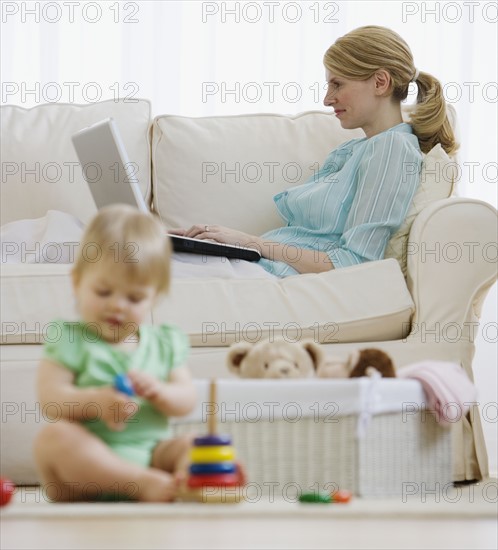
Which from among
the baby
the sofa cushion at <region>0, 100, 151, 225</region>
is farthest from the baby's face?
the sofa cushion at <region>0, 100, 151, 225</region>

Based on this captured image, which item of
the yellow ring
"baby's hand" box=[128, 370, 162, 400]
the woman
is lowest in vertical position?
Answer: the yellow ring

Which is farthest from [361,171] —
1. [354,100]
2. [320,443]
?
[320,443]

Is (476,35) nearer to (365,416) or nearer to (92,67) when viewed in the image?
(92,67)

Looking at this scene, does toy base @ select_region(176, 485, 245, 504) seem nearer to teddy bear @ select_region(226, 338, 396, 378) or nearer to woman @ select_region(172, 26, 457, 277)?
teddy bear @ select_region(226, 338, 396, 378)

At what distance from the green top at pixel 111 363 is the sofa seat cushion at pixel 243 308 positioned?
0.61m

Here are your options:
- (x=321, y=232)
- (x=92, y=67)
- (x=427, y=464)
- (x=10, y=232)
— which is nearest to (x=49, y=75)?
(x=92, y=67)

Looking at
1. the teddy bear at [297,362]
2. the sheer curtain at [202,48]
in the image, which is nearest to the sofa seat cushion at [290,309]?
the teddy bear at [297,362]

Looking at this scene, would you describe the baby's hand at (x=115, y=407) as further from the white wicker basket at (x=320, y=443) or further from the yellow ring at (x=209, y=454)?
the white wicker basket at (x=320, y=443)

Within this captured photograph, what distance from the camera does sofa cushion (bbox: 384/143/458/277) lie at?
217 cm

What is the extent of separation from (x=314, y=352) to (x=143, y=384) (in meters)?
0.44

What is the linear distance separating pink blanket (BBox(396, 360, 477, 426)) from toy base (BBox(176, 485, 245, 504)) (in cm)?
52

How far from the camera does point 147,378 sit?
1.21m

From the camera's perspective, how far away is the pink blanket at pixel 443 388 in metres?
1.56

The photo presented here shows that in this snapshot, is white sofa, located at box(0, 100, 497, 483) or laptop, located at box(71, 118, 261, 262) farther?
laptop, located at box(71, 118, 261, 262)
